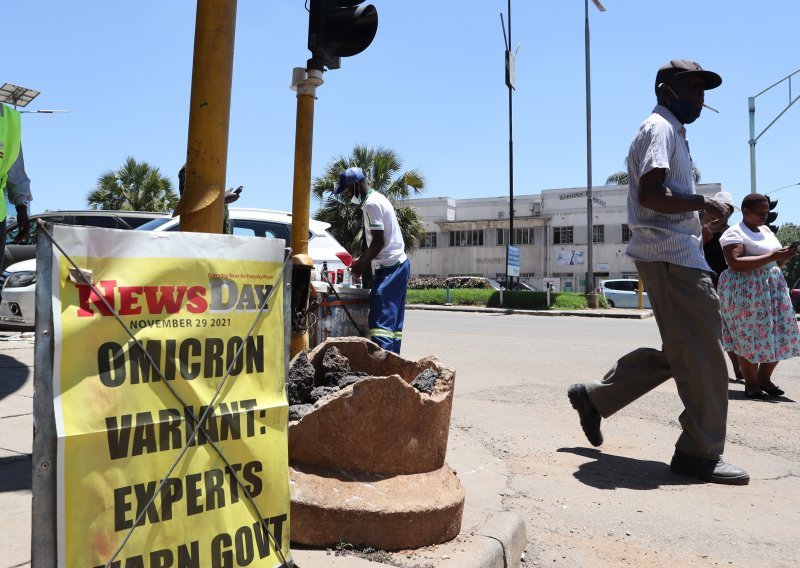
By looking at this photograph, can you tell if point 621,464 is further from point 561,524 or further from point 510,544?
point 510,544

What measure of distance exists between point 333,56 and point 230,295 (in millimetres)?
2239

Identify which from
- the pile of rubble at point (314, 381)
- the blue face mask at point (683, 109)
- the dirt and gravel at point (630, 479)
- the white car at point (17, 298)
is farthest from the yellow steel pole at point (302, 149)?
the white car at point (17, 298)

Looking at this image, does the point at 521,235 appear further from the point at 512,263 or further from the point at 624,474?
the point at 624,474

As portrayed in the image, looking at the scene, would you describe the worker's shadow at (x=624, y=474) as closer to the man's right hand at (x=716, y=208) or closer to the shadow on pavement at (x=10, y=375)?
the man's right hand at (x=716, y=208)

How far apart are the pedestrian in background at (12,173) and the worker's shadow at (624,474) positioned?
12.1ft

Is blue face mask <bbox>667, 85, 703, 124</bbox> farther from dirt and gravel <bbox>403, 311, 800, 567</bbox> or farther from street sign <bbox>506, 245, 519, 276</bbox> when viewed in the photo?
street sign <bbox>506, 245, 519, 276</bbox>

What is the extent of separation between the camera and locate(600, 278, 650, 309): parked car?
1185 inches

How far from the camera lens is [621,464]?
4.07 m

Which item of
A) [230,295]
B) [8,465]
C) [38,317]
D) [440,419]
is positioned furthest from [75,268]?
[8,465]

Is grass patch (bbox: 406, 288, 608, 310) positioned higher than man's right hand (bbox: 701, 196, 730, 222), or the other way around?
man's right hand (bbox: 701, 196, 730, 222)

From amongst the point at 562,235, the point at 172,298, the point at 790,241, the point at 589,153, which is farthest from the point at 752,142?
the point at 790,241

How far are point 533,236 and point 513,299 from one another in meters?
21.0

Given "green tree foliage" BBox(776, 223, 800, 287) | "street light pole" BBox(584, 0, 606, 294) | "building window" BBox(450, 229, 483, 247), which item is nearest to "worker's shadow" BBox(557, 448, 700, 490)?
"street light pole" BBox(584, 0, 606, 294)

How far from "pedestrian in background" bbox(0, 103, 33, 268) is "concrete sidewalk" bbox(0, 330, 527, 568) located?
4.05 feet
